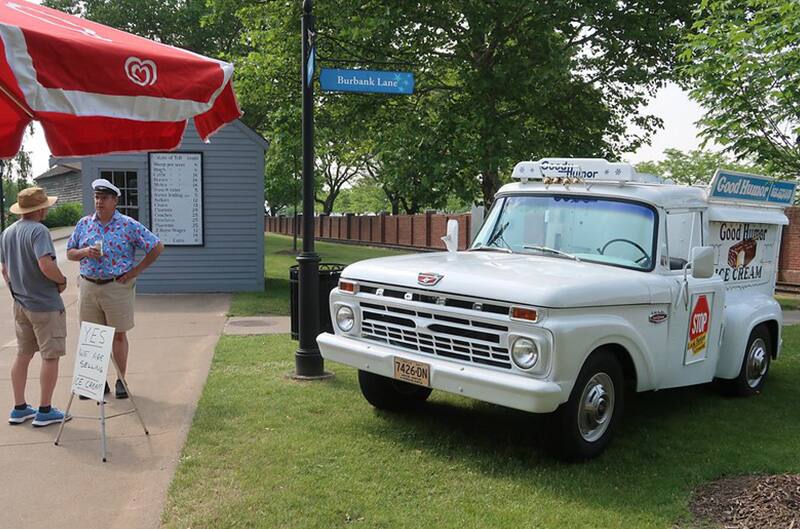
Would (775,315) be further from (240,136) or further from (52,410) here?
(240,136)

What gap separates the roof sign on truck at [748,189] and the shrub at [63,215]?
3312 cm

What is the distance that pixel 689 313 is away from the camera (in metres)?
5.83

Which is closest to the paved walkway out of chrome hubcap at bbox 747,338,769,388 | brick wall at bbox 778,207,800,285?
chrome hubcap at bbox 747,338,769,388

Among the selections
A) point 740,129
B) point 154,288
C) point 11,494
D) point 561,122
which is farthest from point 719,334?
point 154,288

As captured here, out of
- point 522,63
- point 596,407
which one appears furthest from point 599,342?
point 522,63

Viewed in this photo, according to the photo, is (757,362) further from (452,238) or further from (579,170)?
(452,238)

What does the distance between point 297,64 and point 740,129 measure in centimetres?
967

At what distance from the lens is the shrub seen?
33969 mm

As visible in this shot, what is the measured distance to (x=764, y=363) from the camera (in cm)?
741

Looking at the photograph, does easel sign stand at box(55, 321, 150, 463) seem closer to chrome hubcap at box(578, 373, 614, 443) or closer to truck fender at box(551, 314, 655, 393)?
truck fender at box(551, 314, 655, 393)

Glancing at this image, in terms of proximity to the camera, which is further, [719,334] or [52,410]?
[719,334]

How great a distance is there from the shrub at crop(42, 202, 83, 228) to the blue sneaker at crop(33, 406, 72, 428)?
31.4 m

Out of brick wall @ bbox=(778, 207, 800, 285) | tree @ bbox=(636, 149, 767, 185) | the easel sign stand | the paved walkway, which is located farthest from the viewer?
tree @ bbox=(636, 149, 767, 185)

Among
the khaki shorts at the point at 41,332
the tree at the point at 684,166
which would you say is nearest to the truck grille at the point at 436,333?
the khaki shorts at the point at 41,332
